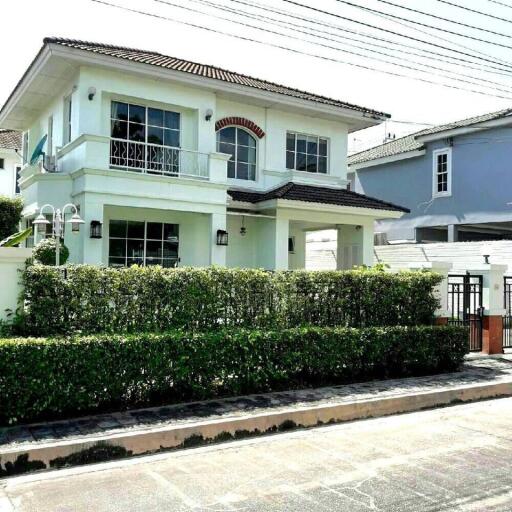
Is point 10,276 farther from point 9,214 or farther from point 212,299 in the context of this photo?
point 9,214

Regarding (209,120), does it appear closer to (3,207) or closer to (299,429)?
(3,207)

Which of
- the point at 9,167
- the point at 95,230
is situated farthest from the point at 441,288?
the point at 9,167

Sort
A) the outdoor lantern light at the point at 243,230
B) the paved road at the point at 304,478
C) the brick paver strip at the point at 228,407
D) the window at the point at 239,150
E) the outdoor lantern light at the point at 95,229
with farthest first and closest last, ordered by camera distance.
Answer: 1. the outdoor lantern light at the point at 243,230
2. the window at the point at 239,150
3. the outdoor lantern light at the point at 95,229
4. the brick paver strip at the point at 228,407
5. the paved road at the point at 304,478

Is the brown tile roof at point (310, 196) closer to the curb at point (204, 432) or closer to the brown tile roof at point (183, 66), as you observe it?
the brown tile roof at point (183, 66)

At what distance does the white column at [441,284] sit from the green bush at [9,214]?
11229mm

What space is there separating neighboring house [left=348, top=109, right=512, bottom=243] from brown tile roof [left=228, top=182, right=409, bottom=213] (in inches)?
187

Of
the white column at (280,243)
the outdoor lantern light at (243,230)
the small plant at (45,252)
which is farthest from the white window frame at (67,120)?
the white column at (280,243)

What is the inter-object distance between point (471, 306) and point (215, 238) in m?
6.72

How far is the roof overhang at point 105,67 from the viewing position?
13344 millimetres

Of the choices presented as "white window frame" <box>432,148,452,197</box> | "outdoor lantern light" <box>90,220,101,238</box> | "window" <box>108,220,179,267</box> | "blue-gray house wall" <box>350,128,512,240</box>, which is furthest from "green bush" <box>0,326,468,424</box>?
"white window frame" <box>432,148,452,197</box>

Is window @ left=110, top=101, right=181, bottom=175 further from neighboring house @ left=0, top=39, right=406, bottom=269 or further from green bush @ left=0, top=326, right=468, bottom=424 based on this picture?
green bush @ left=0, top=326, right=468, bottom=424

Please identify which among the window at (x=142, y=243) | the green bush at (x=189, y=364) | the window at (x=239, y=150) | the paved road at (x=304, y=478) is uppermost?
the window at (x=239, y=150)

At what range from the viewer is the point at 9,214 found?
15477mm

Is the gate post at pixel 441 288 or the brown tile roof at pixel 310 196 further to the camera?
the brown tile roof at pixel 310 196
